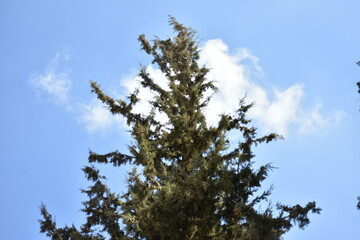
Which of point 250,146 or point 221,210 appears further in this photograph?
point 250,146

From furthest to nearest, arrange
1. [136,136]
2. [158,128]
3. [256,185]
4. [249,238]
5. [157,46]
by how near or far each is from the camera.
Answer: [157,46] → [158,128] → [136,136] → [256,185] → [249,238]

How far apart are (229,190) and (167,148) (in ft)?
13.0

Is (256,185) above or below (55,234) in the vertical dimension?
below

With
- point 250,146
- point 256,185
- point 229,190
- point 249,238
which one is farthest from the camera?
point 250,146

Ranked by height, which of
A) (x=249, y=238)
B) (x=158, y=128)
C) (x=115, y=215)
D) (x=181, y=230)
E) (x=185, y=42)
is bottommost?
(x=249, y=238)

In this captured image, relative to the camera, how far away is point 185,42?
653 inches

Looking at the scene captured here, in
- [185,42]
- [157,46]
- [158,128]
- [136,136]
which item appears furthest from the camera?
[157,46]

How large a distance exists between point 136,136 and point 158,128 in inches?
144

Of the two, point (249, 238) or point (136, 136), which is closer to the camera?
point (249, 238)

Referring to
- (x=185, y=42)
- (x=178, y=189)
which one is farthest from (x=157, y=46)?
(x=178, y=189)

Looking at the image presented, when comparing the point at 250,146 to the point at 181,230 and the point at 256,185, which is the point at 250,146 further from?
the point at 181,230

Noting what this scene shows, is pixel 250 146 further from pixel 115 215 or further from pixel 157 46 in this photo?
pixel 157 46

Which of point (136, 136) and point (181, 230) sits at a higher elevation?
point (136, 136)

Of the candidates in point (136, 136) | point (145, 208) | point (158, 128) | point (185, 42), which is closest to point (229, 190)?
point (145, 208)
